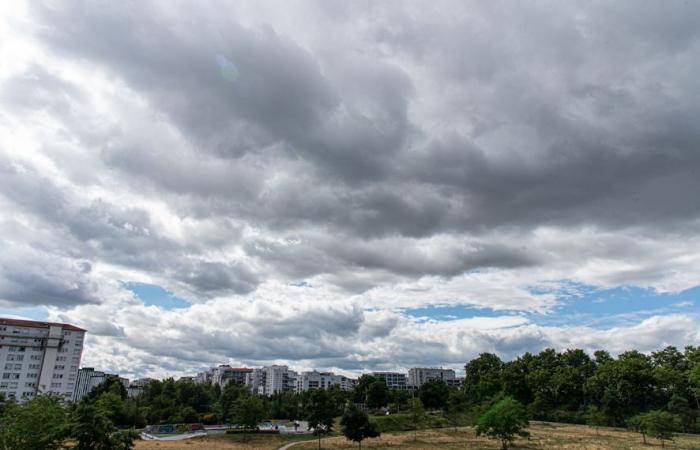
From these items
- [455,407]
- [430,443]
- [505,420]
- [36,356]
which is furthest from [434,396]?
[36,356]

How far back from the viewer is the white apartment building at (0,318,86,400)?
11331cm

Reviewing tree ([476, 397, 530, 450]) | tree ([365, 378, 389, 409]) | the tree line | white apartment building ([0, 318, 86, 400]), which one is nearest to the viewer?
tree ([476, 397, 530, 450])

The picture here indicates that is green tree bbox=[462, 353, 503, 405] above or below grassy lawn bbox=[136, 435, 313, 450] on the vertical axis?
above

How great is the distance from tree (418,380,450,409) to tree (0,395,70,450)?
338 feet

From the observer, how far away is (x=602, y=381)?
105 metres

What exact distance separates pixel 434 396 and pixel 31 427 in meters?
107

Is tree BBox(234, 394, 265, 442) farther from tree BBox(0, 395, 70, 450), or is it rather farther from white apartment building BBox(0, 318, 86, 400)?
white apartment building BBox(0, 318, 86, 400)

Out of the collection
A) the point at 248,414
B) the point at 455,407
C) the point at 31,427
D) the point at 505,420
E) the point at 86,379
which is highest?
the point at 86,379

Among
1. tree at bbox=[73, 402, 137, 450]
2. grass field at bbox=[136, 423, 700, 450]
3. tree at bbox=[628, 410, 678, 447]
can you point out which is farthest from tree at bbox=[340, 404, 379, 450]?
tree at bbox=[628, 410, 678, 447]

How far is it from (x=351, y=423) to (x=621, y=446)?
36.5 metres

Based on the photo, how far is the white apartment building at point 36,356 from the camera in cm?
11331

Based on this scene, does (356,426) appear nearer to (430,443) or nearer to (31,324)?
(430,443)

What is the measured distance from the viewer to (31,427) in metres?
26.2

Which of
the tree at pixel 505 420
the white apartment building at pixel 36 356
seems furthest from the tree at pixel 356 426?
the white apartment building at pixel 36 356
